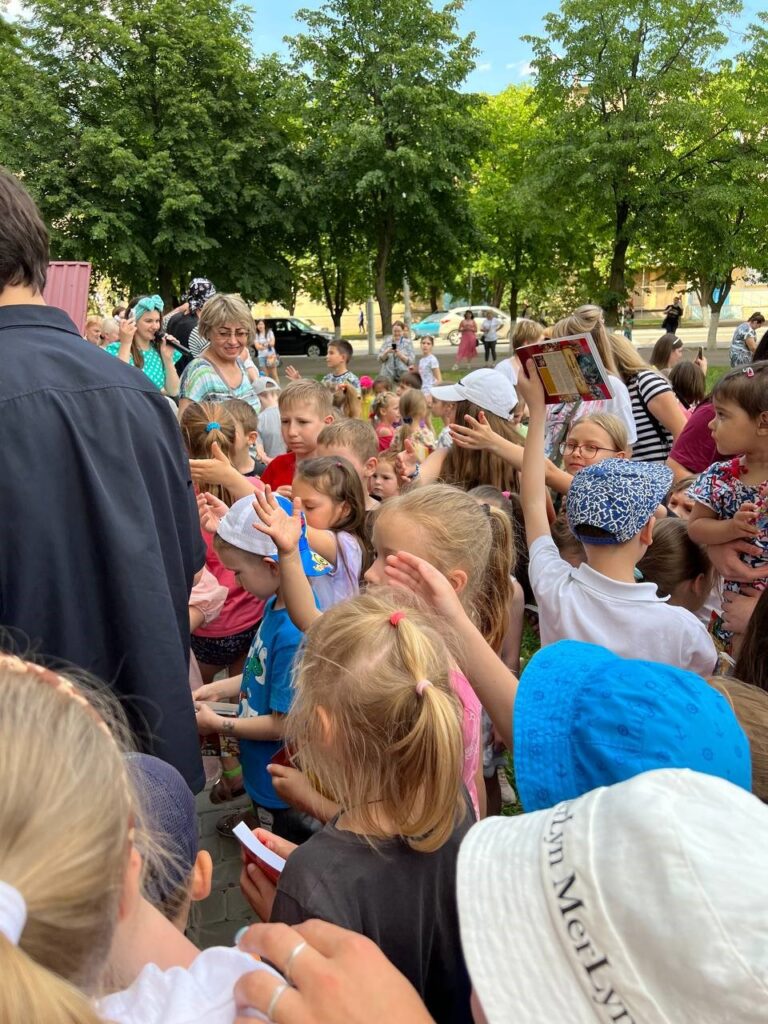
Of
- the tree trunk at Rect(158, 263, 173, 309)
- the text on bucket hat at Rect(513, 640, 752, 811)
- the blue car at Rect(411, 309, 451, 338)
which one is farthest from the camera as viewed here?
the blue car at Rect(411, 309, 451, 338)

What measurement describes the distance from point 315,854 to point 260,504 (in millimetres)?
1270

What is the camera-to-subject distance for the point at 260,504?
2.43m

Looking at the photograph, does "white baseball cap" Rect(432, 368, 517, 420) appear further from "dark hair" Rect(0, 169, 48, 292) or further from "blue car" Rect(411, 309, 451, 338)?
"blue car" Rect(411, 309, 451, 338)

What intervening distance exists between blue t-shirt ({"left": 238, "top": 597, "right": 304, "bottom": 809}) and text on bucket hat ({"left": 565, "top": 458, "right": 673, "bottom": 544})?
1.00 m

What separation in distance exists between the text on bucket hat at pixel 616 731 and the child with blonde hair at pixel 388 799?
201mm

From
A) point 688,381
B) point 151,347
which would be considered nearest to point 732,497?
point 688,381

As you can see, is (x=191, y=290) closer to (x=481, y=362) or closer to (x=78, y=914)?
(x=78, y=914)

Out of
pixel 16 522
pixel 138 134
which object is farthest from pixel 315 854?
pixel 138 134

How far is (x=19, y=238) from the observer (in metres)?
1.75

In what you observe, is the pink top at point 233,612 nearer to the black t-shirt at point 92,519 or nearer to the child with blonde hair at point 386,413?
the black t-shirt at point 92,519

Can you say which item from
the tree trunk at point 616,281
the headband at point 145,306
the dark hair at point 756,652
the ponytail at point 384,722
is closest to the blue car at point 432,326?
the tree trunk at point 616,281

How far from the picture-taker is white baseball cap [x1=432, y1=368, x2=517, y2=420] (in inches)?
158

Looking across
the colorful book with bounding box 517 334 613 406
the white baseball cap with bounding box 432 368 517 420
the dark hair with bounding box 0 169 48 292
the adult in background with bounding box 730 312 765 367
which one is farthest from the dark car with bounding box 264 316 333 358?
the dark hair with bounding box 0 169 48 292

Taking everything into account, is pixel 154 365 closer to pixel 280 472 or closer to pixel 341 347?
pixel 341 347
